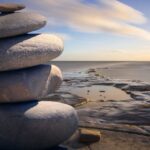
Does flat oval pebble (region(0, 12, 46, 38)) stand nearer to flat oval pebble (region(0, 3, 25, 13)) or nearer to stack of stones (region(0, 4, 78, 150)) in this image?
stack of stones (region(0, 4, 78, 150))

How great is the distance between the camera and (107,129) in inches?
329

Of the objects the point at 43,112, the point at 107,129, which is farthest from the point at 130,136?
the point at 43,112

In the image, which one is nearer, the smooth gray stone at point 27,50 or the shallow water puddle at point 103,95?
the smooth gray stone at point 27,50

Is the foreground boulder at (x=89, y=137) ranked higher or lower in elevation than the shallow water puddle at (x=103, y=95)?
higher

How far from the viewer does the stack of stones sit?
626cm

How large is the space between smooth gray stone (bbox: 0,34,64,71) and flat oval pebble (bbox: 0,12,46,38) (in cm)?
15

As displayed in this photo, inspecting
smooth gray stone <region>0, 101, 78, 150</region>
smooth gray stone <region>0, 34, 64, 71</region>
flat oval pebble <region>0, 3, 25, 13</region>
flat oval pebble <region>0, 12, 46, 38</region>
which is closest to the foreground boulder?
smooth gray stone <region>0, 101, 78, 150</region>

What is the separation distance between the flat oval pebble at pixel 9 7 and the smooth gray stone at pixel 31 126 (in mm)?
1845

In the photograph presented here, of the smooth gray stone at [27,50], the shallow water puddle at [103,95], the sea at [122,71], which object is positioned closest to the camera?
the smooth gray stone at [27,50]

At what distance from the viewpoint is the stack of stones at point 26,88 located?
246 inches

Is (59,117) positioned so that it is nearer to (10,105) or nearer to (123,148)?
(10,105)

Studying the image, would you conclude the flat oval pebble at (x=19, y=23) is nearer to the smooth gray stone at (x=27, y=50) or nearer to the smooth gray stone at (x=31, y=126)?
the smooth gray stone at (x=27, y=50)

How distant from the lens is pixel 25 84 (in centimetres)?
631

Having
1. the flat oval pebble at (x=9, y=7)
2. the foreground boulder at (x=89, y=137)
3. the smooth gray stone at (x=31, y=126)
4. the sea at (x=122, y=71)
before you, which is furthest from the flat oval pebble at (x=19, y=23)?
the sea at (x=122, y=71)
